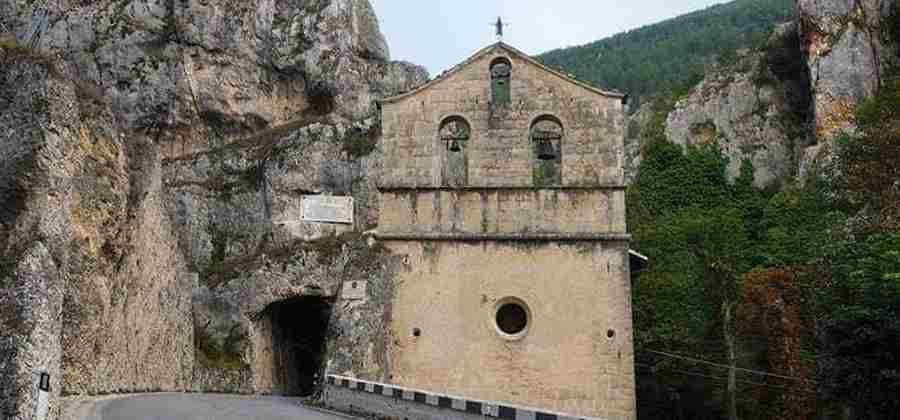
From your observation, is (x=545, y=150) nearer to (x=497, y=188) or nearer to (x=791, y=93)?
(x=497, y=188)

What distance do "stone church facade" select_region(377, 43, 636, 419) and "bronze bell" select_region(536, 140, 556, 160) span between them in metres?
0.35

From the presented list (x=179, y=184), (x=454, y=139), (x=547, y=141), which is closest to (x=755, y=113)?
(x=547, y=141)

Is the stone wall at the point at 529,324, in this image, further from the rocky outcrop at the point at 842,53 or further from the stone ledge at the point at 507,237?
the rocky outcrop at the point at 842,53

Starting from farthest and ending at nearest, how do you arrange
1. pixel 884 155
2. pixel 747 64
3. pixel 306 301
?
1. pixel 747 64
2. pixel 306 301
3. pixel 884 155

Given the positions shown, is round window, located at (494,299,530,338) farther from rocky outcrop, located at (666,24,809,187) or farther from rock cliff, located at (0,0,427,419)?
rocky outcrop, located at (666,24,809,187)

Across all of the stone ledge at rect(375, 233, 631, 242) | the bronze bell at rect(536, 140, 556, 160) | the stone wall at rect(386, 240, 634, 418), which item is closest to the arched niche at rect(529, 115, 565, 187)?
the bronze bell at rect(536, 140, 556, 160)

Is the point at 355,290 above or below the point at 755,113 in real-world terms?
below

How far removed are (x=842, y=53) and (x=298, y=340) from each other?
21.9m

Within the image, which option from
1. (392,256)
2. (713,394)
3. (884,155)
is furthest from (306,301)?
(884,155)

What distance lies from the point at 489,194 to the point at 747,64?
21813 millimetres

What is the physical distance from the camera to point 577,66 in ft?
262

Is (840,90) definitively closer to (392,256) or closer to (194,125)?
(392,256)

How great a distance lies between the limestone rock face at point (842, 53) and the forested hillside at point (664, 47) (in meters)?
30.0

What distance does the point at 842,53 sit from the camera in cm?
3117
